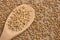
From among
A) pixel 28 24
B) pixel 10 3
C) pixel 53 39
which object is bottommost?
pixel 53 39

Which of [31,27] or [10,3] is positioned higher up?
[10,3]

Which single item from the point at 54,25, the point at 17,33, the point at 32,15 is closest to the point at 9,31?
the point at 17,33

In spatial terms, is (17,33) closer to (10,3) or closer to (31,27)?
(31,27)
